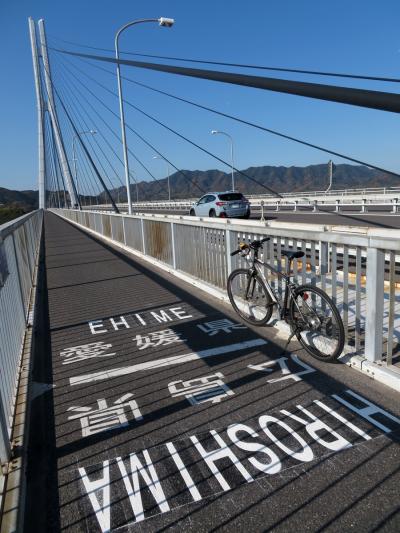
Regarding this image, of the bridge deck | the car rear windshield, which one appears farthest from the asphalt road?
the bridge deck

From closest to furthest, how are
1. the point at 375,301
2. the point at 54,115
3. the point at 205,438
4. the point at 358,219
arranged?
1. the point at 205,438
2. the point at 375,301
3. the point at 358,219
4. the point at 54,115

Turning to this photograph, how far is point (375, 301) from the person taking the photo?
3.64 meters

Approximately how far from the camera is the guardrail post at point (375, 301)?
141 inches

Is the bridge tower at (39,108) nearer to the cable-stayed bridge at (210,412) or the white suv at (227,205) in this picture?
the white suv at (227,205)

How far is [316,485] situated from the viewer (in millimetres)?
2529

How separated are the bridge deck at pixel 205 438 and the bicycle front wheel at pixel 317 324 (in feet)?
0.52

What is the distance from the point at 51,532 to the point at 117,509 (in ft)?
1.23

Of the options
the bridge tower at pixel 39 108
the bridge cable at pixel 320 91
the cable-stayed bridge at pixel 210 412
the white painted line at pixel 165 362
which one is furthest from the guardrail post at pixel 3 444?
the bridge tower at pixel 39 108

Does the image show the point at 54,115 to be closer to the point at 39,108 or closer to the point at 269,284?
the point at 39,108

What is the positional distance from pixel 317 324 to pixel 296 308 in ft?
1.03

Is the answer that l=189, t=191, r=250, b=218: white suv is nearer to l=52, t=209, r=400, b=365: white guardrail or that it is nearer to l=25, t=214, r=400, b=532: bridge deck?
l=52, t=209, r=400, b=365: white guardrail

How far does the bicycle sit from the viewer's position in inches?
163

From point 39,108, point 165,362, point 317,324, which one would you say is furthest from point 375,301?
point 39,108

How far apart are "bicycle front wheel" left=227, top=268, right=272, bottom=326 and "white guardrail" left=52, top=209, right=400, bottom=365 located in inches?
10.5
